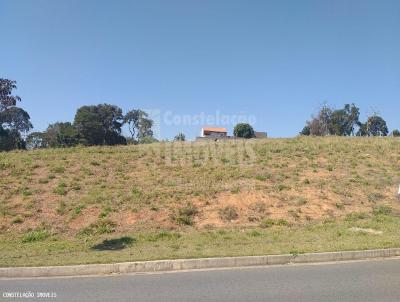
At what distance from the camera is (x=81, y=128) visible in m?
71.2

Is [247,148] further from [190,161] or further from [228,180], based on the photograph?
[228,180]

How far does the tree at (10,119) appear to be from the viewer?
56.2 m

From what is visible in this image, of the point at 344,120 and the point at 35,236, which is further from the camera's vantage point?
the point at 344,120

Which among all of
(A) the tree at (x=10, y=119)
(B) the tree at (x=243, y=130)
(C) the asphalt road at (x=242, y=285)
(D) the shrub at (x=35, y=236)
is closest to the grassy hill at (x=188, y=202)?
(D) the shrub at (x=35, y=236)

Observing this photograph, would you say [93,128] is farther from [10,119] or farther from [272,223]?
[272,223]

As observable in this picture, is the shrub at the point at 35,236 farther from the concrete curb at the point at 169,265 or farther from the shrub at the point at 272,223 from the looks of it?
the shrub at the point at 272,223

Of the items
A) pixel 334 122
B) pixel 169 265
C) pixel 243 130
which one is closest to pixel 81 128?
pixel 243 130

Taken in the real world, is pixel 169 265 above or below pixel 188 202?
below

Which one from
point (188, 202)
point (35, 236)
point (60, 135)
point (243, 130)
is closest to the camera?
point (35, 236)

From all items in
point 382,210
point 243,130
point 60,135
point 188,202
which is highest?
point 243,130

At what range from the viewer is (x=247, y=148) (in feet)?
88.1

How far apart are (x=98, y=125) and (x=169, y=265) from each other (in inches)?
2530

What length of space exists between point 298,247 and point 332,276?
2.66 m

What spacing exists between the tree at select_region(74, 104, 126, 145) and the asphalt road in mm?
61608
